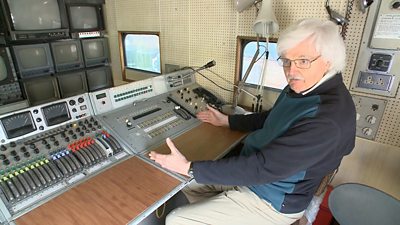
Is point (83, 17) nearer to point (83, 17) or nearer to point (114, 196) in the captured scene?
point (83, 17)

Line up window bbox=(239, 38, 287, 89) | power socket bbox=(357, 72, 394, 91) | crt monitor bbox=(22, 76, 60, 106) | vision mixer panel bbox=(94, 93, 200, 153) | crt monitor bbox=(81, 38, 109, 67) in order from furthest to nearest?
1. crt monitor bbox=(81, 38, 109, 67)
2. crt monitor bbox=(22, 76, 60, 106)
3. window bbox=(239, 38, 287, 89)
4. power socket bbox=(357, 72, 394, 91)
5. vision mixer panel bbox=(94, 93, 200, 153)

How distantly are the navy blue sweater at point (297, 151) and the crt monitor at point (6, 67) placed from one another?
1911mm

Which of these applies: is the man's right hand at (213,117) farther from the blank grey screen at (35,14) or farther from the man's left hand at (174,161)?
the blank grey screen at (35,14)

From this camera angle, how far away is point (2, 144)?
112 centimetres

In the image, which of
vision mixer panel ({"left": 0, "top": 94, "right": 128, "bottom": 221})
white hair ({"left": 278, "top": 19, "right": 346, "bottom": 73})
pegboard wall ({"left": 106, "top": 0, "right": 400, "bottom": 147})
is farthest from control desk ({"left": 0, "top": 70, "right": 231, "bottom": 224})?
white hair ({"left": 278, "top": 19, "right": 346, "bottom": 73})

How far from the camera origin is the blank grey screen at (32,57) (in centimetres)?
209

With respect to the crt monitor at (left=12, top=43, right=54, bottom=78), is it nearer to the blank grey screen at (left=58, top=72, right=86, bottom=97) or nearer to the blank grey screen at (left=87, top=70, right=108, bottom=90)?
the blank grey screen at (left=58, top=72, right=86, bottom=97)

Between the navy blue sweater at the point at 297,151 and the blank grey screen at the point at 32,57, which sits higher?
the blank grey screen at the point at 32,57

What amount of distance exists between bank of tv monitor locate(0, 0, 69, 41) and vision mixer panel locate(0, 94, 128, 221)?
3.87 ft

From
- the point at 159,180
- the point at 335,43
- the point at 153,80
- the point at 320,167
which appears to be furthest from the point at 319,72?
the point at 153,80

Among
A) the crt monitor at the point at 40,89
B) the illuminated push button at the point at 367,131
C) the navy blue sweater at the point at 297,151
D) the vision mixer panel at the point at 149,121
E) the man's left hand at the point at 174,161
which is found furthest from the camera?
the crt monitor at the point at 40,89

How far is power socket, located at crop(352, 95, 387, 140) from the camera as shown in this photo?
1.57 meters

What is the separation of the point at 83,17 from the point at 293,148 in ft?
8.14

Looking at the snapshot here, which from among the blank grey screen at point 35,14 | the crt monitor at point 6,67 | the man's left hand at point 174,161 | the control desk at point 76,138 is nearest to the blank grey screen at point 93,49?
the blank grey screen at point 35,14
